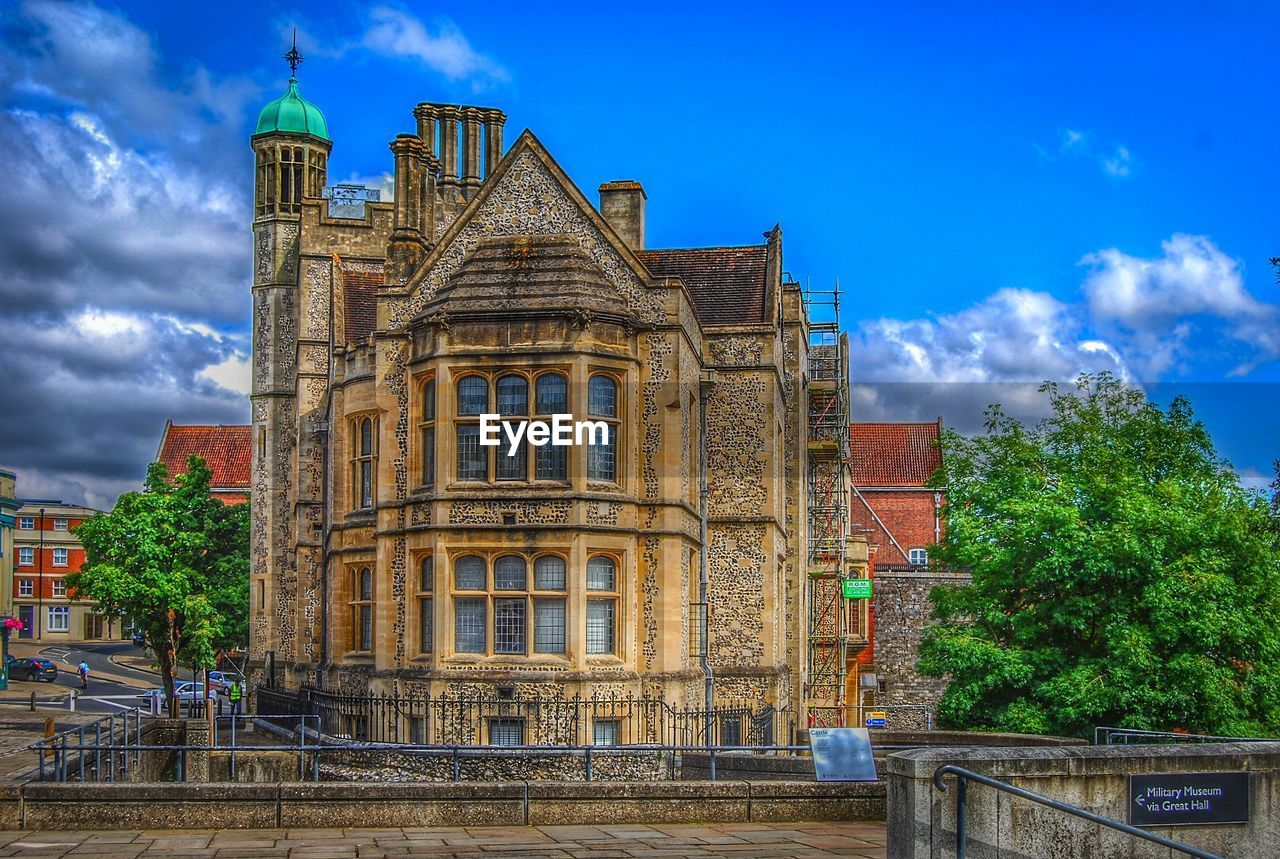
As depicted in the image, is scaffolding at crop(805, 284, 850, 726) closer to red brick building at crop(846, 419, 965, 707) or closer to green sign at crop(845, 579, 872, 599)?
green sign at crop(845, 579, 872, 599)

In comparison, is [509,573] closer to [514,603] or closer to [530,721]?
[514,603]

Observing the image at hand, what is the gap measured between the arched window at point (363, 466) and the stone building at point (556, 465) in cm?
8

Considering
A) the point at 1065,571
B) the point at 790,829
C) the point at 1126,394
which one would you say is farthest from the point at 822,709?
the point at 790,829

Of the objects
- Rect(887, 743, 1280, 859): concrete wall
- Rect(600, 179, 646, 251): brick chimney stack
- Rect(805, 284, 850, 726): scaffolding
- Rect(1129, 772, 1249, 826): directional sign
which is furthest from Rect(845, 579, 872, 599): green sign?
Rect(1129, 772, 1249, 826): directional sign

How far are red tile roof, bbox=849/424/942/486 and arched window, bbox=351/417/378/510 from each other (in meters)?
47.6

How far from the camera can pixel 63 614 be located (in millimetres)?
100688

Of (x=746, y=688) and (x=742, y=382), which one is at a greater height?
(x=742, y=382)

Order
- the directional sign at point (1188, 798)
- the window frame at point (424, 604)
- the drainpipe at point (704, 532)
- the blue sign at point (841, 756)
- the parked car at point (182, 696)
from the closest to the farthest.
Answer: the directional sign at point (1188, 798), the blue sign at point (841, 756), the window frame at point (424, 604), the drainpipe at point (704, 532), the parked car at point (182, 696)

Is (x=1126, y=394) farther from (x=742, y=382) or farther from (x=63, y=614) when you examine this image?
(x=63, y=614)

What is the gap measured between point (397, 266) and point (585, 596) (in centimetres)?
875

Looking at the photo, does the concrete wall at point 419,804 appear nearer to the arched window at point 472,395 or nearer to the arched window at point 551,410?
the arched window at point 551,410

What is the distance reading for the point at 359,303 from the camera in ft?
130

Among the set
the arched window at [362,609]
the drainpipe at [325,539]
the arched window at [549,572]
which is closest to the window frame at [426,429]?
the arched window at [549,572]

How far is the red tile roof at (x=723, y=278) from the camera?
34562 mm
